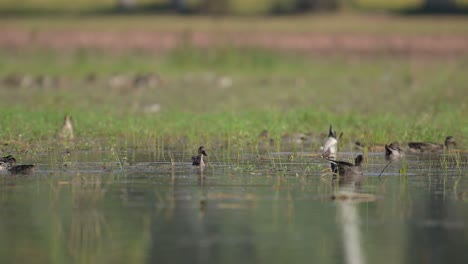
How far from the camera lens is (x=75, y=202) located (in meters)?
10.4

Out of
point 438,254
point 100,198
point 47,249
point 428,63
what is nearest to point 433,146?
point 100,198

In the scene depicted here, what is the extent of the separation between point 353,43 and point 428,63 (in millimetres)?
4586

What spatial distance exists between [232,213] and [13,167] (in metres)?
3.38

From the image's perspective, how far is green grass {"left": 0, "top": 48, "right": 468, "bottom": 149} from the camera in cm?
1630

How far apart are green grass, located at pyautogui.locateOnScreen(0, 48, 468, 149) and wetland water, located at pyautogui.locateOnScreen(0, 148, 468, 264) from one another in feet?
8.63

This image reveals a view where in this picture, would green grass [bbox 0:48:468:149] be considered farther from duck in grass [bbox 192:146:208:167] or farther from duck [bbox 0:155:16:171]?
duck [bbox 0:155:16:171]

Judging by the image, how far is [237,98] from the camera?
2308 cm

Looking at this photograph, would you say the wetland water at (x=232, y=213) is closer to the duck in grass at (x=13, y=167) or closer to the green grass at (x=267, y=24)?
the duck in grass at (x=13, y=167)

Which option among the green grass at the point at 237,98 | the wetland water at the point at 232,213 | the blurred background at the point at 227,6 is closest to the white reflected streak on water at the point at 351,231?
the wetland water at the point at 232,213

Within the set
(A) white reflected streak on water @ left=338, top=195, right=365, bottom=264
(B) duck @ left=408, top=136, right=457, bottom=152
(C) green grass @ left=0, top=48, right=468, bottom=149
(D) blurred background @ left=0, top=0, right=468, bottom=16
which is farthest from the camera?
(D) blurred background @ left=0, top=0, right=468, bottom=16

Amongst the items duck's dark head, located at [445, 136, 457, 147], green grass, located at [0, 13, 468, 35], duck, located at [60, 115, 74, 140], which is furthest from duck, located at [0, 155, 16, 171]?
green grass, located at [0, 13, 468, 35]

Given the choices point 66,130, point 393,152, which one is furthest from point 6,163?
point 393,152

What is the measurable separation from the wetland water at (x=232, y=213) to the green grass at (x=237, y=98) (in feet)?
8.63

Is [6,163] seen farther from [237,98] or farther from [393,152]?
[237,98]
